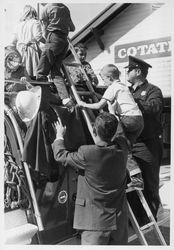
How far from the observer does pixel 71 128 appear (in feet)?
8.55

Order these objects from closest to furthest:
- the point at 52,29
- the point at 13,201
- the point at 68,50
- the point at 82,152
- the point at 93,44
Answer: the point at 82,152 < the point at 13,201 < the point at 52,29 < the point at 68,50 < the point at 93,44

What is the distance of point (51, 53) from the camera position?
2.58 m

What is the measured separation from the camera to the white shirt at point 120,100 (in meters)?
2.63

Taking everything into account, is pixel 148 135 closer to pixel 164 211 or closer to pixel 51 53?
pixel 164 211

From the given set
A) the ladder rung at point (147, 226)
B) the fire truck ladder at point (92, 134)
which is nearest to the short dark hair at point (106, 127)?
the fire truck ladder at point (92, 134)

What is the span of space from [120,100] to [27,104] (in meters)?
0.79

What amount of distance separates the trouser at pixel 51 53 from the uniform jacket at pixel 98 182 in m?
0.65

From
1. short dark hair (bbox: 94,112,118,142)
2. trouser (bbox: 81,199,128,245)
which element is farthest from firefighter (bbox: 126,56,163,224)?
short dark hair (bbox: 94,112,118,142)

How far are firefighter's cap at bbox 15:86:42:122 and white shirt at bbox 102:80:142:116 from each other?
58 cm

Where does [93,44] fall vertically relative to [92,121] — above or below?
above

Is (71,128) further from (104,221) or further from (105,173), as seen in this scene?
(104,221)

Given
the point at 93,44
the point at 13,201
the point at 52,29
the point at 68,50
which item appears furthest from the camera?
the point at 93,44
